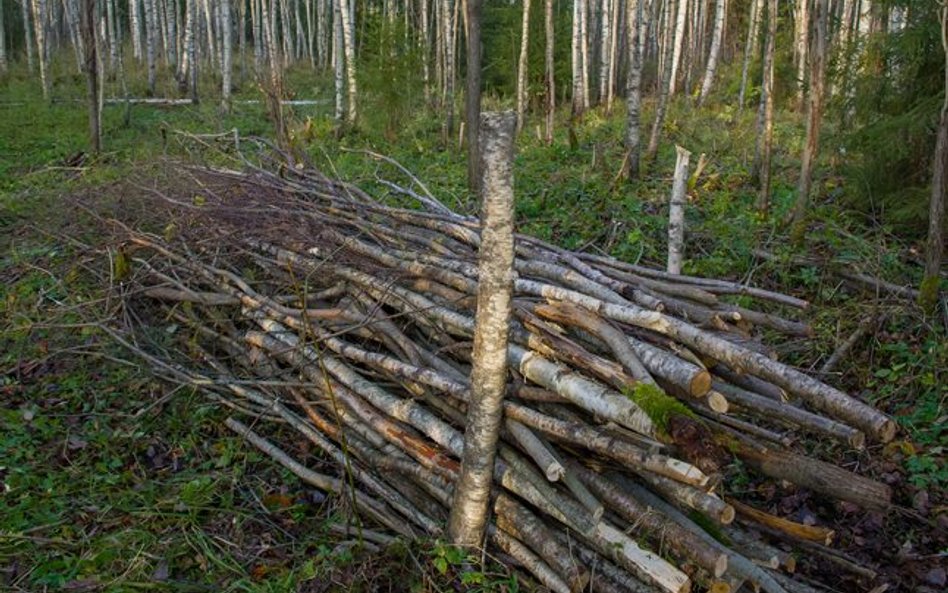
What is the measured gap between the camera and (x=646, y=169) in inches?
407

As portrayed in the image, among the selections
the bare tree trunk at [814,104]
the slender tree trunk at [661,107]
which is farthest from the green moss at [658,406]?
the slender tree trunk at [661,107]

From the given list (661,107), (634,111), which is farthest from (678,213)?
(661,107)

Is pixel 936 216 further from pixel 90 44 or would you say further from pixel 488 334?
pixel 90 44

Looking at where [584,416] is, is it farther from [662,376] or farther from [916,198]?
[916,198]

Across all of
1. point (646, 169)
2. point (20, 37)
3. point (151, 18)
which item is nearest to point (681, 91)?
point (646, 169)

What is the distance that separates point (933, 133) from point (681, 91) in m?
13.7

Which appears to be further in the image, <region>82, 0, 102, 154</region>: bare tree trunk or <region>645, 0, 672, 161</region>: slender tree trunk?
<region>82, 0, 102, 154</region>: bare tree trunk

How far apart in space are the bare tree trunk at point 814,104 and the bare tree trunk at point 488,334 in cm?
473

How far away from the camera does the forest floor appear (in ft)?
11.7

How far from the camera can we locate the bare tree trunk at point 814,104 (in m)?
6.49

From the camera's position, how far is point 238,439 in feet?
15.3

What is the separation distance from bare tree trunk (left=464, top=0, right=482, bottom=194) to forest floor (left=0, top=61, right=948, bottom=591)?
602 mm

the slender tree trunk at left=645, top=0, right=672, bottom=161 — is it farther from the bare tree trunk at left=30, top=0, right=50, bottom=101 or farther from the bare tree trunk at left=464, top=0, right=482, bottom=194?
the bare tree trunk at left=30, top=0, right=50, bottom=101

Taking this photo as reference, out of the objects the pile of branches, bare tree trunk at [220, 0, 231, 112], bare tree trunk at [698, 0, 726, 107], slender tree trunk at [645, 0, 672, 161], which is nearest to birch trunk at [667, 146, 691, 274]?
the pile of branches
